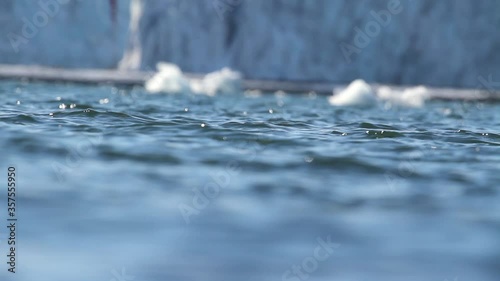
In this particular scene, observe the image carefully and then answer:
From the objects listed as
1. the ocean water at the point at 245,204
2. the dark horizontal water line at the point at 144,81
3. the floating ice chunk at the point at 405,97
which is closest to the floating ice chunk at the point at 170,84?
the dark horizontal water line at the point at 144,81

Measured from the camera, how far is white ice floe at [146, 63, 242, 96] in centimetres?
2216

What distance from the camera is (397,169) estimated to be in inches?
298

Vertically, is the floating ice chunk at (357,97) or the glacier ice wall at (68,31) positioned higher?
the glacier ice wall at (68,31)

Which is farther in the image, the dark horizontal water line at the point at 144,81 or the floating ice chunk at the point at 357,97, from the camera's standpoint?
the dark horizontal water line at the point at 144,81

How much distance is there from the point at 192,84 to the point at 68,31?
14328 millimetres

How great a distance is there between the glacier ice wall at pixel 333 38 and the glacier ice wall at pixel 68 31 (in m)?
5.31

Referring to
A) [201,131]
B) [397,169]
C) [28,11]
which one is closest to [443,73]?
[28,11]

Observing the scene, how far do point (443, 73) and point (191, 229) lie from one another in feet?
86.4

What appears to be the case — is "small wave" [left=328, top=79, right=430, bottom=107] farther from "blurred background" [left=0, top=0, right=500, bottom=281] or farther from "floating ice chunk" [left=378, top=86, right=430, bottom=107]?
"blurred background" [left=0, top=0, right=500, bottom=281]

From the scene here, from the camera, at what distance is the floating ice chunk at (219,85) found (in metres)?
23.6

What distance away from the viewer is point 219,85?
24.3 m

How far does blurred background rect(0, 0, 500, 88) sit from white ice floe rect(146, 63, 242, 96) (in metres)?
5.37

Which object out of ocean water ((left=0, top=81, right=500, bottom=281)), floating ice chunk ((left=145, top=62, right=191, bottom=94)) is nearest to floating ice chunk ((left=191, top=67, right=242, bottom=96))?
floating ice chunk ((left=145, top=62, right=191, bottom=94))

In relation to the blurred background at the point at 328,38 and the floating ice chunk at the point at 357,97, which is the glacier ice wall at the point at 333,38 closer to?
the blurred background at the point at 328,38
